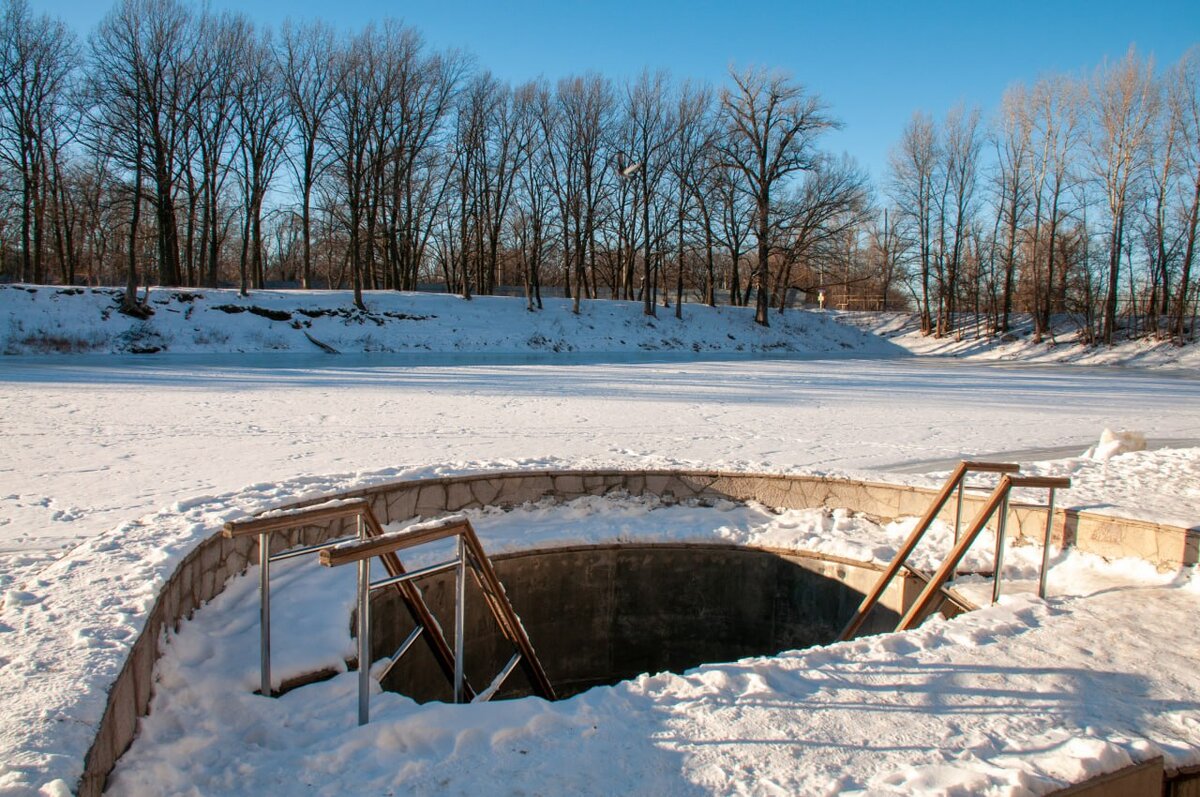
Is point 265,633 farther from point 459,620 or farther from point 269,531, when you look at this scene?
point 459,620

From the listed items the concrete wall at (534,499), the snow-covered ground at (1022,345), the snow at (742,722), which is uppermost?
the snow-covered ground at (1022,345)

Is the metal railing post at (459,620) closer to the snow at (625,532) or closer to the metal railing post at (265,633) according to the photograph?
the snow at (625,532)

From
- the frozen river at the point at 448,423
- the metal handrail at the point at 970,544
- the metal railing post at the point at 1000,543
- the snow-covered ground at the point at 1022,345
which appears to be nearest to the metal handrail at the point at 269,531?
the frozen river at the point at 448,423

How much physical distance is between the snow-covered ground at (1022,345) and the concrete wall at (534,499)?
2983cm

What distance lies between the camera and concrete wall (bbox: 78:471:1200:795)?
306 centimetres

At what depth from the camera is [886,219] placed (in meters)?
53.0

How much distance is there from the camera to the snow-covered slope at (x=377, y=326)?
2417cm

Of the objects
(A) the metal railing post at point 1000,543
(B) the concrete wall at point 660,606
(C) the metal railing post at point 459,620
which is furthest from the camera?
(B) the concrete wall at point 660,606

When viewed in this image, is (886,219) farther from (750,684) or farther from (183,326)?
(750,684)

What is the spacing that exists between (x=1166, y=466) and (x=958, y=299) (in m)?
38.2

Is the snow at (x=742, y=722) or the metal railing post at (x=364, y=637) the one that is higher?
the metal railing post at (x=364, y=637)

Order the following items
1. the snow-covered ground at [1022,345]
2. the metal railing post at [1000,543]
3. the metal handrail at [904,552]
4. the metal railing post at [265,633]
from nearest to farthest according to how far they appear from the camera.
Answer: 1. the metal railing post at [265,633]
2. the metal railing post at [1000,543]
3. the metal handrail at [904,552]
4. the snow-covered ground at [1022,345]

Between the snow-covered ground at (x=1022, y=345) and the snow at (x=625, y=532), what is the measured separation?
1668 cm

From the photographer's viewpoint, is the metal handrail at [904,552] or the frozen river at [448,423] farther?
the frozen river at [448,423]
